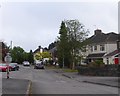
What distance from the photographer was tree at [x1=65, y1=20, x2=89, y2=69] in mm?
62906

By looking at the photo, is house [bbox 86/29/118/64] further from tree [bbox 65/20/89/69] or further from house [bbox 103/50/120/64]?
tree [bbox 65/20/89/69]

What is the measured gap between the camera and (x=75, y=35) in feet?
208

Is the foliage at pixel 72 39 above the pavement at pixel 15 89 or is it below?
above

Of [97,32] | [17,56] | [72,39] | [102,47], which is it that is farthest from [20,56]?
[72,39]

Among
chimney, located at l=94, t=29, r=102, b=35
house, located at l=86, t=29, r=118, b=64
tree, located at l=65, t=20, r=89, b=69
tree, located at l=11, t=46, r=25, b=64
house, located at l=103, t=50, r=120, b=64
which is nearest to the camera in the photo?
tree, located at l=65, t=20, r=89, b=69

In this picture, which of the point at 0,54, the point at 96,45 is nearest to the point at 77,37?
the point at 96,45

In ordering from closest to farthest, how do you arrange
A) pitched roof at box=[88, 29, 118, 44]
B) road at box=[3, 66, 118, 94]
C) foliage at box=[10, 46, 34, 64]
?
road at box=[3, 66, 118, 94]
pitched roof at box=[88, 29, 118, 44]
foliage at box=[10, 46, 34, 64]

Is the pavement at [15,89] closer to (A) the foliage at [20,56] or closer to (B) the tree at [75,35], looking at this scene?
(B) the tree at [75,35]

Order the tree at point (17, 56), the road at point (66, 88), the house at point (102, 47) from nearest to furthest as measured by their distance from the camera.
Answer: the road at point (66, 88)
the house at point (102, 47)
the tree at point (17, 56)

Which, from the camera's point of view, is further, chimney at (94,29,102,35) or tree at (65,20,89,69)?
chimney at (94,29,102,35)

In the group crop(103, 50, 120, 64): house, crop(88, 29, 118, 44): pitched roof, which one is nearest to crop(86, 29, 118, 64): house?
crop(88, 29, 118, 44): pitched roof

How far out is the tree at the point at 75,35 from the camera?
206 feet

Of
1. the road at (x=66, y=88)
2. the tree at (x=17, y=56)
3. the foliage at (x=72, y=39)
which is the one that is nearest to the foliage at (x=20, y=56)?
the tree at (x=17, y=56)

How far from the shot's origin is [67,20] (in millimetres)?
63281
